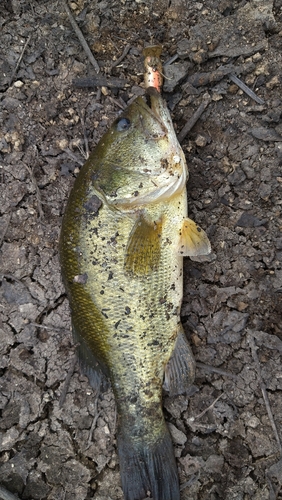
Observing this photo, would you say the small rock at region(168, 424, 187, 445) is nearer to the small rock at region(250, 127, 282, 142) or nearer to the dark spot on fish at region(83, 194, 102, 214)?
the dark spot on fish at region(83, 194, 102, 214)

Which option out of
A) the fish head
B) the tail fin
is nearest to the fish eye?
the fish head

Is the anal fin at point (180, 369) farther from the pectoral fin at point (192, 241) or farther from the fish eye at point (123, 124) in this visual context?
the fish eye at point (123, 124)

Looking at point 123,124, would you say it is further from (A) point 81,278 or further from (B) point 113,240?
(A) point 81,278

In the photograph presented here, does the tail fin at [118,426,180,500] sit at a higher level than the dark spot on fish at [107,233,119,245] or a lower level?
lower

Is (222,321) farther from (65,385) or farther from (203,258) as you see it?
(65,385)

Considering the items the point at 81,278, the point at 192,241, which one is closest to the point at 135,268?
the point at 81,278

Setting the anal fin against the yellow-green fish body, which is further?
the anal fin

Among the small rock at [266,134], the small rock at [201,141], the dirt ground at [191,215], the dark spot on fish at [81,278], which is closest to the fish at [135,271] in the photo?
the dark spot on fish at [81,278]

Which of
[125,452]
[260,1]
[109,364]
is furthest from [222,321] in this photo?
[260,1]
